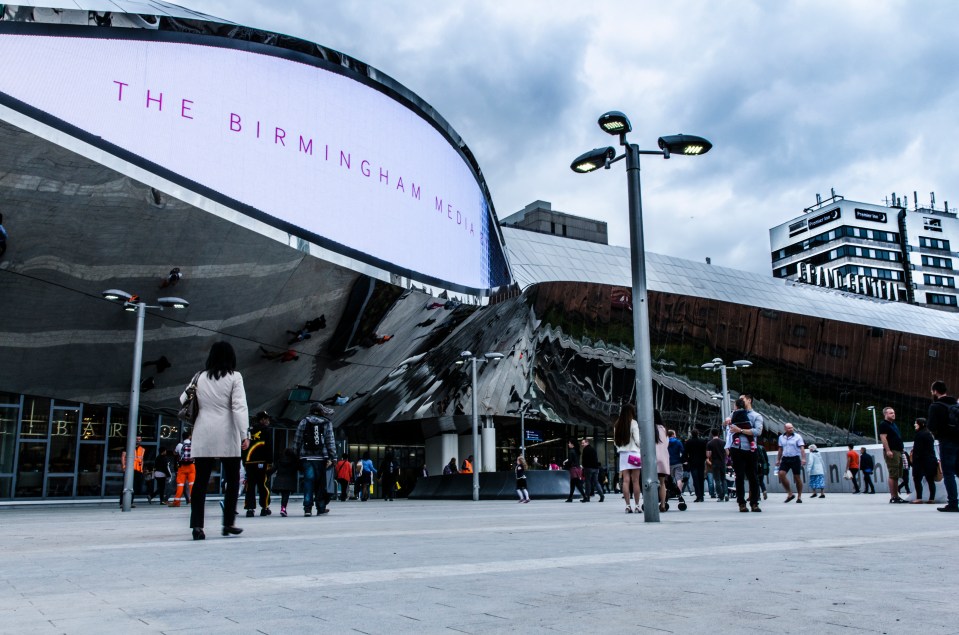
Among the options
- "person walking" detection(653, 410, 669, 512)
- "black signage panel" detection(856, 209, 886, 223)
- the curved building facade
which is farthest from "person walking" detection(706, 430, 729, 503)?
"black signage panel" detection(856, 209, 886, 223)

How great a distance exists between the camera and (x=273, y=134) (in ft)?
81.0

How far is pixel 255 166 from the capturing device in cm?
2384

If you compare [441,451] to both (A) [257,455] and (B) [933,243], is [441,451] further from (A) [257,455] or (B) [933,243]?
(B) [933,243]

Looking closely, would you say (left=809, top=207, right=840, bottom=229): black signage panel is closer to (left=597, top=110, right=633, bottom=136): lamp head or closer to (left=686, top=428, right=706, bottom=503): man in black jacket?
(left=686, top=428, right=706, bottom=503): man in black jacket

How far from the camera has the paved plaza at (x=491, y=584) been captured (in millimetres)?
2920

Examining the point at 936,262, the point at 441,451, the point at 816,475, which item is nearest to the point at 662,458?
the point at 816,475

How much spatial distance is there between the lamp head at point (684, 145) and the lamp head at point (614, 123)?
1.74 ft

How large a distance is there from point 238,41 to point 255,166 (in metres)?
3.88

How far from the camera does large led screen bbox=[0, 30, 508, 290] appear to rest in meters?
20.0

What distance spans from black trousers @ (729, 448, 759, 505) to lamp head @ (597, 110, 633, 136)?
495 cm

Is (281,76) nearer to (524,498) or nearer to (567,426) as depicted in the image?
(524,498)

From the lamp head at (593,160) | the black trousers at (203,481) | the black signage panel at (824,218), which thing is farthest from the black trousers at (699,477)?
the black signage panel at (824,218)

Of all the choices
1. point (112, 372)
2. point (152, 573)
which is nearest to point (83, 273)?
point (112, 372)

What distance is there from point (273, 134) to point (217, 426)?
19123 mm
